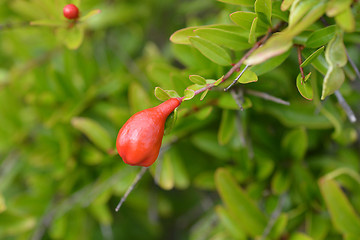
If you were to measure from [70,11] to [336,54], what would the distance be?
0.49 meters

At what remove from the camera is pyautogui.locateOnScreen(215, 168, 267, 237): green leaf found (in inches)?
31.4

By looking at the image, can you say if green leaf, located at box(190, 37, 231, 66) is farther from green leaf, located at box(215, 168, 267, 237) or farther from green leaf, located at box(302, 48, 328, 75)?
green leaf, located at box(215, 168, 267, 237)

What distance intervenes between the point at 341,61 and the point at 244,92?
268mm

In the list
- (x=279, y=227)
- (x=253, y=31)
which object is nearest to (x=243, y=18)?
(x=253, y=31)

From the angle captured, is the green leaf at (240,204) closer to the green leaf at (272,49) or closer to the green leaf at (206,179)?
the green leaf at (206,179)

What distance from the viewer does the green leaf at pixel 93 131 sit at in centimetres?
90

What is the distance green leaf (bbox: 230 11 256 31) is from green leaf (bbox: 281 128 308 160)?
352 millimetres

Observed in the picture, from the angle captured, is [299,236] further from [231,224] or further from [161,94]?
[161,94]

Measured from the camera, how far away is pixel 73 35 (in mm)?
720

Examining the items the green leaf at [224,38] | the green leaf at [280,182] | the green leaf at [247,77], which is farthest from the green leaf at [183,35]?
the green leaf at [280,182]

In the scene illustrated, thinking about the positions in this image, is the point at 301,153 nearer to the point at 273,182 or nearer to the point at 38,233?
the point at 273,182

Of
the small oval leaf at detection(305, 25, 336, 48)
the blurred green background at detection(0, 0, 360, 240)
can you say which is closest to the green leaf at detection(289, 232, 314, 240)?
the blurred green background at detection(0, 0, 360, 240)

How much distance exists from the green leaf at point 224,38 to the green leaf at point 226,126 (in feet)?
0.61

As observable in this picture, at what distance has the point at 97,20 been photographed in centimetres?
121
